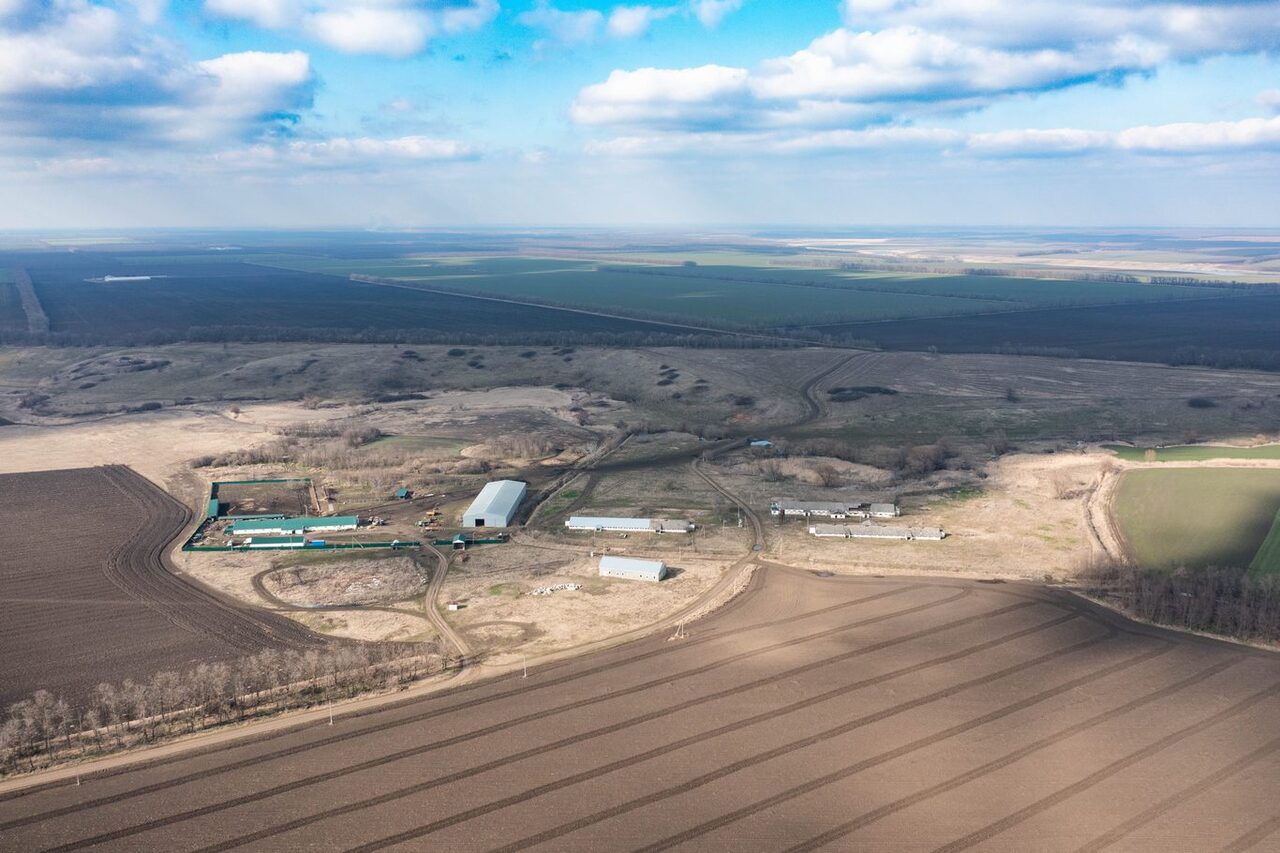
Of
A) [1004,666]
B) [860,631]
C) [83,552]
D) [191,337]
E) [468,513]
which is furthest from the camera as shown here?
[191,337]

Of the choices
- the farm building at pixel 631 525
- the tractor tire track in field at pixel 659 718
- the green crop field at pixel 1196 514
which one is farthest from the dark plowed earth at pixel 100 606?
the green crop field at pixel 1196 514

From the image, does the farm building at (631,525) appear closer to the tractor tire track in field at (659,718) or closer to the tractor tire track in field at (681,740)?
the tractor tire track in field at (659,718)

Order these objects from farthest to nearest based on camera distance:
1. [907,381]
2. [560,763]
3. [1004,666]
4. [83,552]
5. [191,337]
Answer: [191,337] → [907,381] → [83,552] → [1004,666] → [560,763]

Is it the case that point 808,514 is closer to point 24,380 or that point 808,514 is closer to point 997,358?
point 997,358

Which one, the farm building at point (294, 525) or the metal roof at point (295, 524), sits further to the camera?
the metal roof at point (295, 524)

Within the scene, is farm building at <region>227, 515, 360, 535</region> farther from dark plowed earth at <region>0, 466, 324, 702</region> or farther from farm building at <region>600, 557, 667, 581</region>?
farm building at <region>600, 557, 667, 581</region>

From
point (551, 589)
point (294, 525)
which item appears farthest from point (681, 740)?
point (294, 525)

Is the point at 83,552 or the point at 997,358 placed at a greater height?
the point at 997,358

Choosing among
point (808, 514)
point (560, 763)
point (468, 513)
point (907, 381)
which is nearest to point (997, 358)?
point (907, 381)
